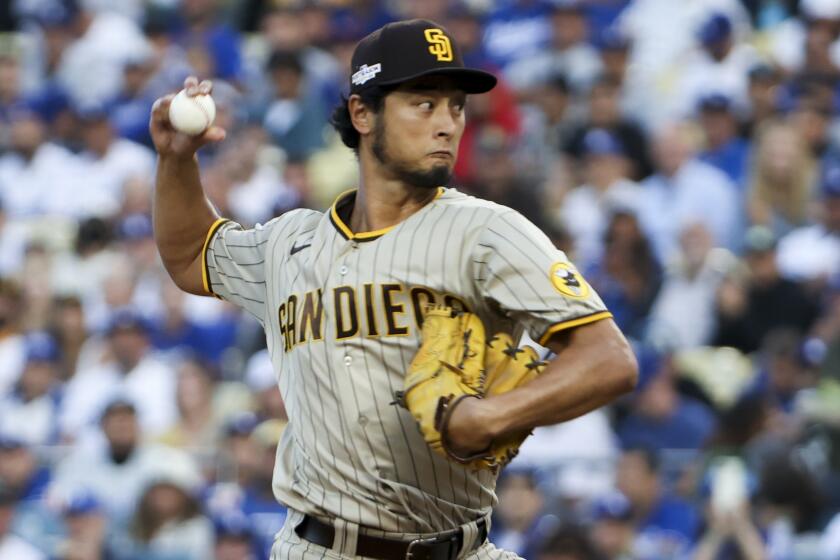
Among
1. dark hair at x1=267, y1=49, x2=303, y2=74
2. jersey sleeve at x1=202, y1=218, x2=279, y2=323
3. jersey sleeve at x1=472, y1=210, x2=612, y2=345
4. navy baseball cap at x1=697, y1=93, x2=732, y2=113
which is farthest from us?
dark hair at x1=267, y1=49, x2=303, y2=74

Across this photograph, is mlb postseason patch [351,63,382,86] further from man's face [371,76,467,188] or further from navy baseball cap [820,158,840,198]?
navy baseball cap [820,158,840,198]

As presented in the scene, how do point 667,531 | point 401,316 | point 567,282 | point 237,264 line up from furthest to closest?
point 667,531 → point 237,264 → point 401,316 → point 567,282

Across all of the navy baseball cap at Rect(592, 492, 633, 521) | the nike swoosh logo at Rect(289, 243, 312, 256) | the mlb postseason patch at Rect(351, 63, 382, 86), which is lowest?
the navy baseball cap at Rect(592, 492, 633, 521)

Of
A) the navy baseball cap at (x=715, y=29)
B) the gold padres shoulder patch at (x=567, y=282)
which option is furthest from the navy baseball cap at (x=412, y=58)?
the navy baseball cap at (x=715, y=29)

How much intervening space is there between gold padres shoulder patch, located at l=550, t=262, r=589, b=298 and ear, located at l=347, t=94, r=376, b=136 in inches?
28.2

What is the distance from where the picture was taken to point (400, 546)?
3693 millimetres

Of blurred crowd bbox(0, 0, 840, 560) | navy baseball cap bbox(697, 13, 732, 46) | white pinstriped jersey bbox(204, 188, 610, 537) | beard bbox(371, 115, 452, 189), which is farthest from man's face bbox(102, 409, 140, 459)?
beard bbox(371, 115, 452, 189)

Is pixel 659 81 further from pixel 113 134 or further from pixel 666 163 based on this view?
pixel 113 134

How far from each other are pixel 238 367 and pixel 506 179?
1.98 metres

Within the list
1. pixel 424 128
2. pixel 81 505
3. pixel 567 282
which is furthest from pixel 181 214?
pixel 81 505

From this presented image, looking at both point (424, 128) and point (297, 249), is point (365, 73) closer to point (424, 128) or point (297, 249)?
point (424, 128)

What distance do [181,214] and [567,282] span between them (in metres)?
1.37

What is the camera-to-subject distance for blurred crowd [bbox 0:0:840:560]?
23.4 ft

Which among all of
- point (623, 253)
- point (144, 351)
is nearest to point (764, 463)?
point (623, 253)
